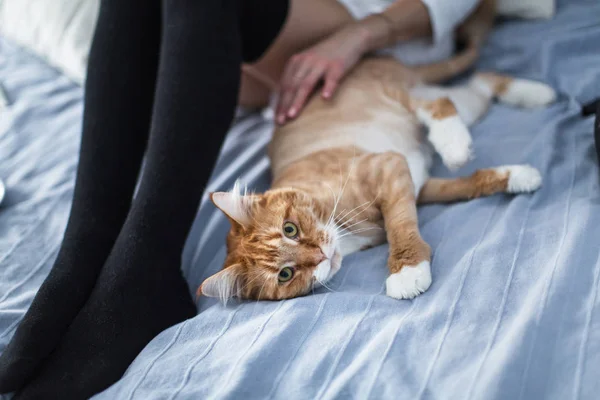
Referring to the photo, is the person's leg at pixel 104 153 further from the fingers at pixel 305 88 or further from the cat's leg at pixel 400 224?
the cat's leg at pixel 400 224

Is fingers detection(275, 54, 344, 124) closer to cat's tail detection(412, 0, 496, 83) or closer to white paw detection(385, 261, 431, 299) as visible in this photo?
cat's tail detection(412, 0, 496, 83)

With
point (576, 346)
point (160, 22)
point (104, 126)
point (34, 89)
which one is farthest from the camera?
point (34, 89)

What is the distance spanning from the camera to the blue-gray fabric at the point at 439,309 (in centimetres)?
72

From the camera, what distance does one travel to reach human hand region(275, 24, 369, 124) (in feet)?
A: 4.73

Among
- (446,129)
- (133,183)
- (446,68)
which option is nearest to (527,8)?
(446,68)

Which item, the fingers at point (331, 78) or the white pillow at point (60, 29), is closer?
the fingers at point (331, 78)

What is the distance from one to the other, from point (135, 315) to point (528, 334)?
70 centimetres

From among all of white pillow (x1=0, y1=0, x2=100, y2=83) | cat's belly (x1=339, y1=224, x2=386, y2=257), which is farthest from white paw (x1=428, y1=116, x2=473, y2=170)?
white pillow (x1=0, y1=0, x2=100, y2=83)

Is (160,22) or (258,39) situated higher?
(160,22)

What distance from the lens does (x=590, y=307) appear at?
2.46 ft

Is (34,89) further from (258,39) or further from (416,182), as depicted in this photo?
(416,182)

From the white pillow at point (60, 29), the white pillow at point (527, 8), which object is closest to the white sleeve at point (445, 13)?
the white pillow at point (527, 8)

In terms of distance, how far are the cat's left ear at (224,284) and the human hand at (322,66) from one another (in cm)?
61

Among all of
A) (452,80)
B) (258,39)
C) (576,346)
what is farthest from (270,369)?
(452,80)
